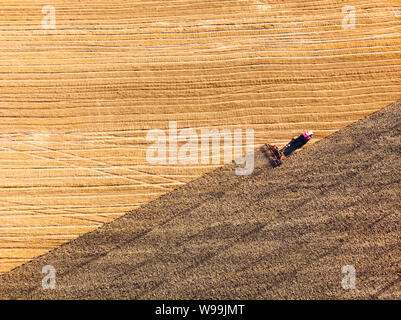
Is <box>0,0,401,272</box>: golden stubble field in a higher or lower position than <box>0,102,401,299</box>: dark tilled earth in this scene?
higher

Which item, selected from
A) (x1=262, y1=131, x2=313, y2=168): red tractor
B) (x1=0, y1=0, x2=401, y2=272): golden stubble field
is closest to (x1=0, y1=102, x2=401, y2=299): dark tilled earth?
(x1=262, y1=131, x2=313, y2=168): red tractor

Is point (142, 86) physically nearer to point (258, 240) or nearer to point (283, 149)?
point (283, 149)

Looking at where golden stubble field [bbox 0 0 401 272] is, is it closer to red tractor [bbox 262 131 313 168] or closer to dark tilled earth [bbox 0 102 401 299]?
red tractor [bbox 262 131 313 168]

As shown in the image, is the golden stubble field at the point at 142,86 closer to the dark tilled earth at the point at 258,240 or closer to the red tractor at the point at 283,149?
the red tractor at the point at 283,149

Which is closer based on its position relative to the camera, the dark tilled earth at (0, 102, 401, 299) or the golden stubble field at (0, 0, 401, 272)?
the dark tilled earth at (0, 102, 401, 299)

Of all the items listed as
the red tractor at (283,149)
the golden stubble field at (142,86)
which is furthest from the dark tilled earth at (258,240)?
the golden stubble field at (142,86)
